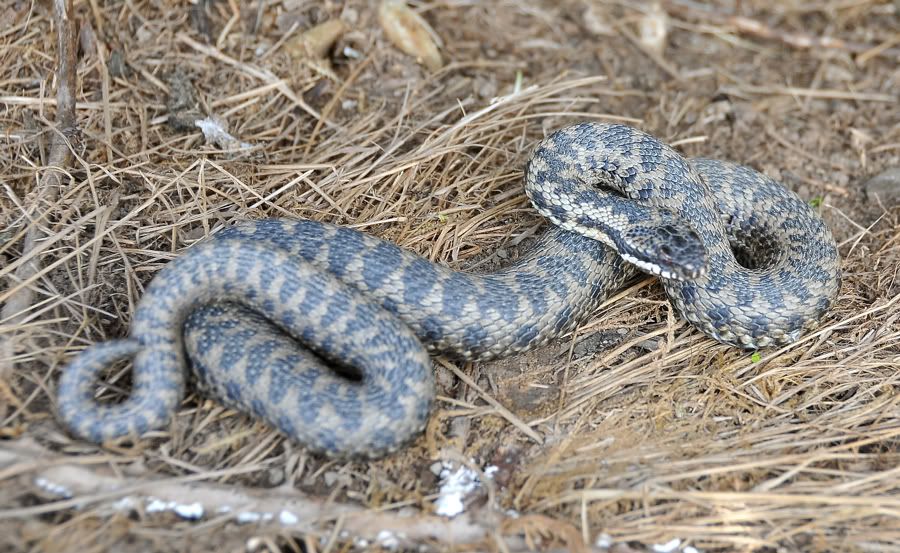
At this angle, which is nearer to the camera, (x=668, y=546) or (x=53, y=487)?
(x=53, y=487)

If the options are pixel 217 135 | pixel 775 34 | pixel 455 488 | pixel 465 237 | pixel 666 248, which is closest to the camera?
pixel 455 488

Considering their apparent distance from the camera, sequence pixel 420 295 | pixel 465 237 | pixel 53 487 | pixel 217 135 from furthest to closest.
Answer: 1. pixel 217 135
2. pixel 465 237
3. pixel 420 295
4. pixel 53 487

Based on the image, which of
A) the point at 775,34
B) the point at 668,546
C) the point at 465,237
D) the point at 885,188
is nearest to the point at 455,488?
the point at 668,546

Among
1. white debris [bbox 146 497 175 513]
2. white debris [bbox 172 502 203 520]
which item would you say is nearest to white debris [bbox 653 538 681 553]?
white debris [bbox 172 502 203 520]

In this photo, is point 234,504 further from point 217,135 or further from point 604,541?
point 217,135

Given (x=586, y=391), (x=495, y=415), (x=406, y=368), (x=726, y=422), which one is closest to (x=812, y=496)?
(x=726, y=422)

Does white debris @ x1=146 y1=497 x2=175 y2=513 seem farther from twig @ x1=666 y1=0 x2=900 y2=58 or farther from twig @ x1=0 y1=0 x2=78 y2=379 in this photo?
twig @ x1=666 y1=0 x2=900 y2=58

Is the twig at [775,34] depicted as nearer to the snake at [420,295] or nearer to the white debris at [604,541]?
the snake at [420,295]

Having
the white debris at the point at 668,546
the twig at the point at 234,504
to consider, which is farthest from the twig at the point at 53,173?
the white debris at the point at 668,546
